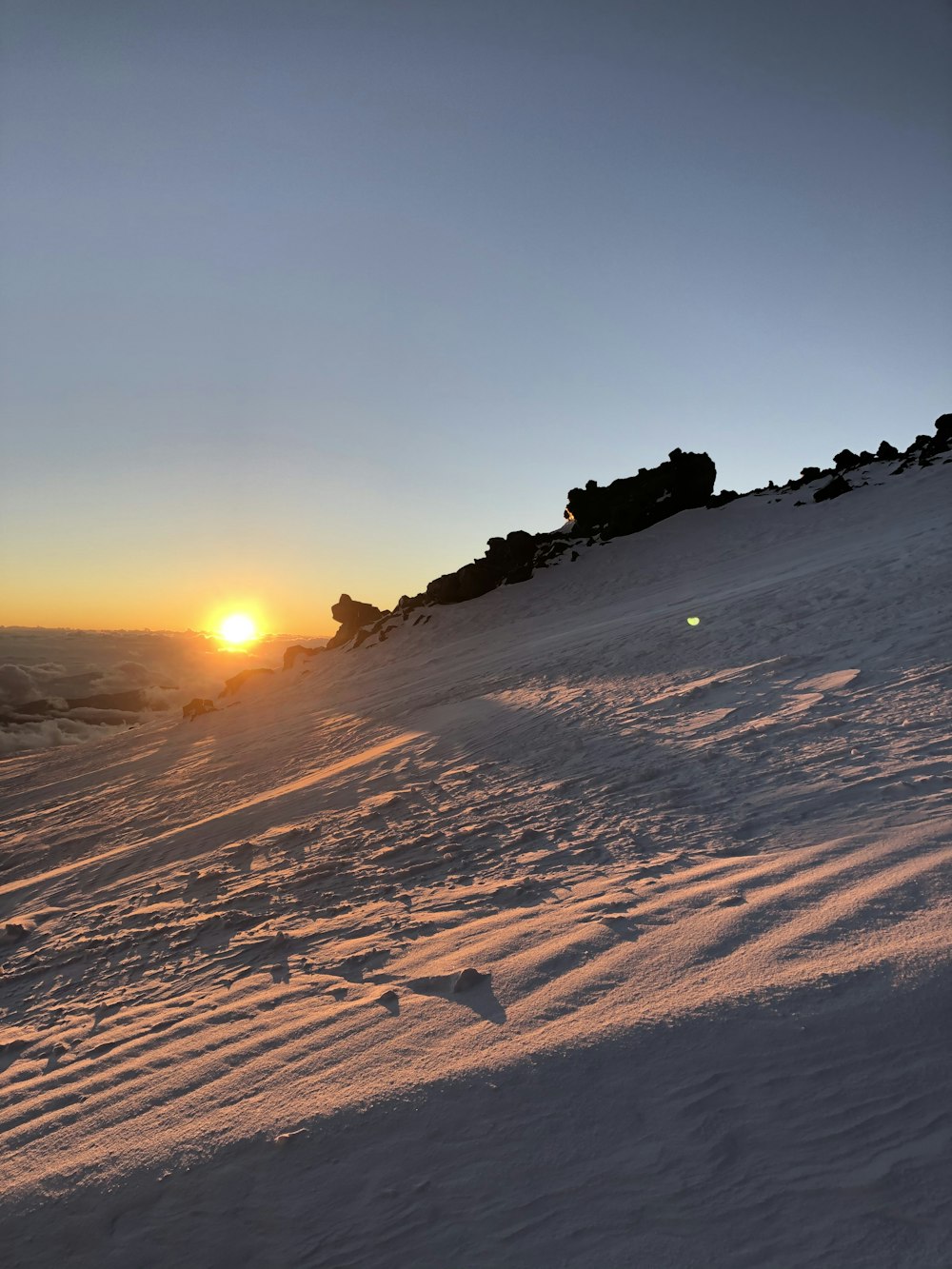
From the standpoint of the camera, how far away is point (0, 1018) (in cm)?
397

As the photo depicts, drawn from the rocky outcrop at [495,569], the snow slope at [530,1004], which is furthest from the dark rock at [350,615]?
the snow slope at [530,1004]

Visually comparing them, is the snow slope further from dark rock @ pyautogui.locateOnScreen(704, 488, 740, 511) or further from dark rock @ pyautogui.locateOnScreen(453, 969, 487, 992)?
dark rock @ pyautogui.locateOnScreen(704, 488, 740, 511)

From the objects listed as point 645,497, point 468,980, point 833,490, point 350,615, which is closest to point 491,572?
point 350,615

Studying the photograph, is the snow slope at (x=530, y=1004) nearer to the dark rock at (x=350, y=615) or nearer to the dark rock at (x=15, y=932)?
the dark rock at (x=15, y=932)

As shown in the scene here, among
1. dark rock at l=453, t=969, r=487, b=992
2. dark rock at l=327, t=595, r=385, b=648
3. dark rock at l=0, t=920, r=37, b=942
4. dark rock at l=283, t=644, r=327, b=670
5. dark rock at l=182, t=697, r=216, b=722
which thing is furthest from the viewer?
dark rock at l=327, t=595, r=385, b=648

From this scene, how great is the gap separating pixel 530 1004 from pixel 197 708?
59.2 ft

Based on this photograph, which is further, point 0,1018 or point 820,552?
point 820,552

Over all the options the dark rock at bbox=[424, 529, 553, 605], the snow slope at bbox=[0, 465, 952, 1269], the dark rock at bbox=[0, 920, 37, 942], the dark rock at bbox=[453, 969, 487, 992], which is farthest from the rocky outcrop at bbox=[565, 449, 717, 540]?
the dark rock at bbox=[453, 969, 487, 992]

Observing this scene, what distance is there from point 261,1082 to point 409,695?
32.1ft

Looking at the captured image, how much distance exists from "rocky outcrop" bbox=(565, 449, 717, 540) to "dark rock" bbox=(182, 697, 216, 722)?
1513 centimetres

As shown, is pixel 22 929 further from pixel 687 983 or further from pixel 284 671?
pixel 284 671

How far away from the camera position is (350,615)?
1037 inches

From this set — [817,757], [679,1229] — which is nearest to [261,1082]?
[679,1229]

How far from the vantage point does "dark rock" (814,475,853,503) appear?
22.6 m
